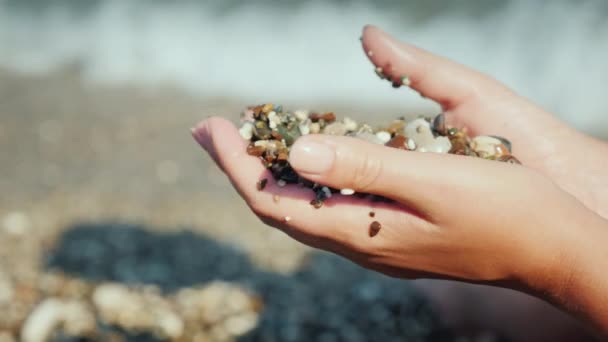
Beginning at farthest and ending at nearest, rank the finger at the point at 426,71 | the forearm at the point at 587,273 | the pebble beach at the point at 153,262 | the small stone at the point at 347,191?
1. the pebble beach at the point at 153,262
2. the finger at the point at 426,71
3. the forearm at the point at 587,273
4. the small stone at the point at 347,191

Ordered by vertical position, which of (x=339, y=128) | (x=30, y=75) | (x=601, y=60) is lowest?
(x=30, y=75)

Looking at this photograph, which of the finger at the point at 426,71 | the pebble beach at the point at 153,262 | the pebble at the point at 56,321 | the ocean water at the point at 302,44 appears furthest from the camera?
the ocean water at the point at 302,44

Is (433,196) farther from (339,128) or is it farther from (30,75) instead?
(30,75)

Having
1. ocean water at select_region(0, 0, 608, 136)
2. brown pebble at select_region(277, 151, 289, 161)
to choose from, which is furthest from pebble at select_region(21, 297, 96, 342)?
ocean water at select_region(0, 0, 608, 136)

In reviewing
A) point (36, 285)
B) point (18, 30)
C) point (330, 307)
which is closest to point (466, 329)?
point (330, 307)

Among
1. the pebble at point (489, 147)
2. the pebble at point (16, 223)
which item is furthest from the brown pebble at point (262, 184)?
the pebble at point (16, 223)

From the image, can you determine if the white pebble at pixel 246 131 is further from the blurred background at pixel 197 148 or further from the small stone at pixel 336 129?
the blurred background at pixel 197 148

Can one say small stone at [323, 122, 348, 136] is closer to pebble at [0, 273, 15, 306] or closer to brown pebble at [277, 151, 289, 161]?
brown pebble at [277, 151, 289, 161]
